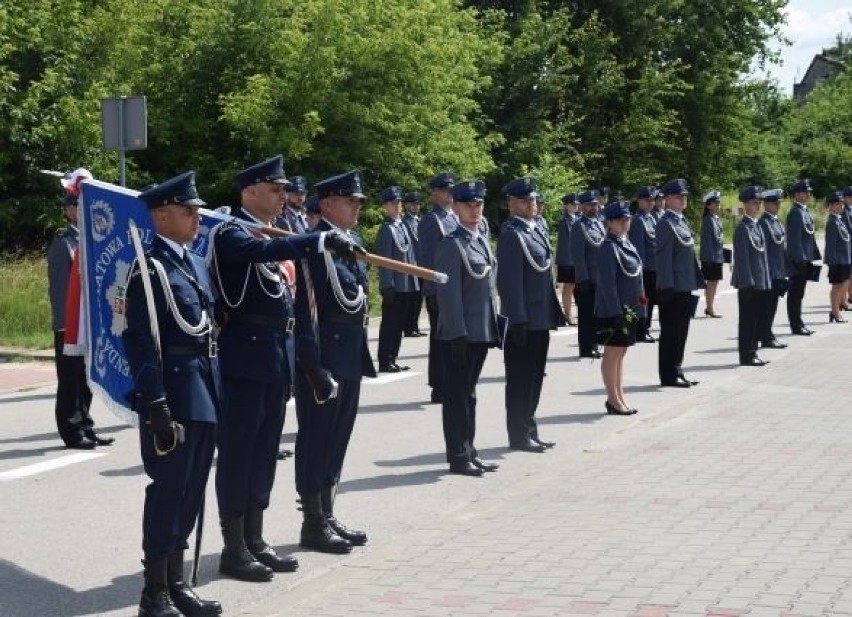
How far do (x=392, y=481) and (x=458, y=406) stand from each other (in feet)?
2.21

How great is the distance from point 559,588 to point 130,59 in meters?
20.6

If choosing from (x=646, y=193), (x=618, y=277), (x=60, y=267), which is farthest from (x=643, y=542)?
(x=646, y=193)

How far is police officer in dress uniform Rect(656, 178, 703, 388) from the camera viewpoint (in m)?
15.1

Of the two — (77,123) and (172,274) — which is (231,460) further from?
(77,123)

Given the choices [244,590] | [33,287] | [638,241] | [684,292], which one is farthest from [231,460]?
[33,287]

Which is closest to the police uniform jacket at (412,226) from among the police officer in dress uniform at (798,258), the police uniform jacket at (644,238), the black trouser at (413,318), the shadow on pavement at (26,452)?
the black trouser at (413,318)

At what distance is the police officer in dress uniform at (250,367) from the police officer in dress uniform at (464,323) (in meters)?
2.93

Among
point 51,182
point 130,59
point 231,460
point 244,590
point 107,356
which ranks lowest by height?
point 244,590

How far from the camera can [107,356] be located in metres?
7.27

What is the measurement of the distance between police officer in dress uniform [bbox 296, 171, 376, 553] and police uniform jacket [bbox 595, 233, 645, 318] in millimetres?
5048

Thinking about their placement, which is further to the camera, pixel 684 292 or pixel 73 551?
pixel 684 292

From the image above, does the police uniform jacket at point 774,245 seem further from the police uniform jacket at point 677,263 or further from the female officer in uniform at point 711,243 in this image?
the female officer in uniform at point 711,243

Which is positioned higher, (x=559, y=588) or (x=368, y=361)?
(x=368, y=361)

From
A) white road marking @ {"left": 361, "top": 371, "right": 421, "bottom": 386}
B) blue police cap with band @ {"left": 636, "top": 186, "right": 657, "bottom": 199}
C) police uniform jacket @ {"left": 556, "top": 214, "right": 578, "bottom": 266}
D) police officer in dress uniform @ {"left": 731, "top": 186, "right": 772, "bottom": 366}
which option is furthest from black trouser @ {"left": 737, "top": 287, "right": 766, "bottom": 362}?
police uniform jacket @ {"left": 556, "top": 214, "right": 578, "bottom": 266}
